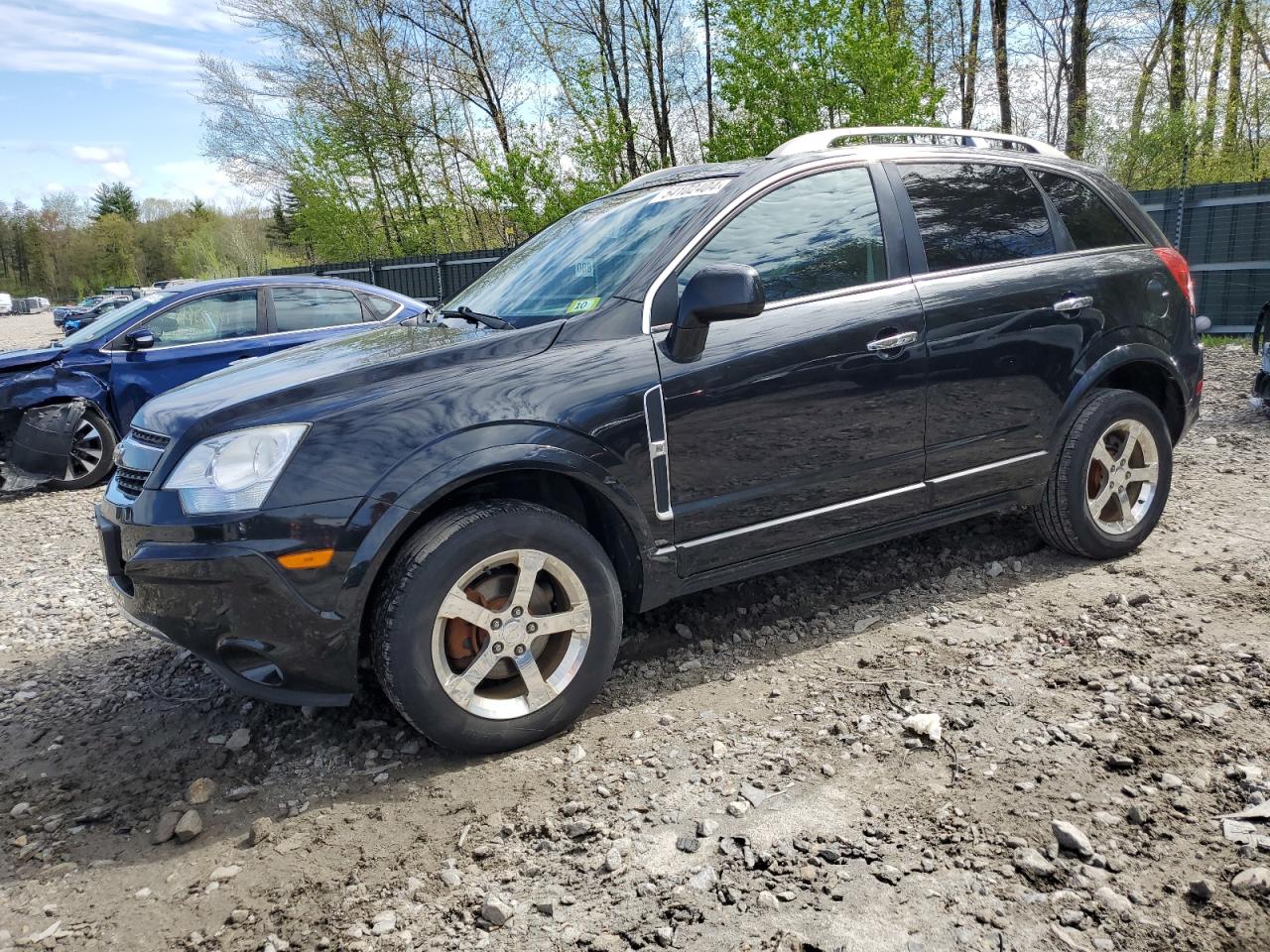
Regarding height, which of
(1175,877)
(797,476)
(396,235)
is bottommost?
(1175,877)

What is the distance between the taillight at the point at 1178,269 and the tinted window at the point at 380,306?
6.67m

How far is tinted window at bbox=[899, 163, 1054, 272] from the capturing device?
3.85 metres

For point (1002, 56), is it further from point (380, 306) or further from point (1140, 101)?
point (380, 306)

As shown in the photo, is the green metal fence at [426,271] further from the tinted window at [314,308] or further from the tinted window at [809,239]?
the tinted window at [809,239]

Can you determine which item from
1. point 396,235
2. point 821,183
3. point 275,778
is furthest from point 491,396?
point 396,235

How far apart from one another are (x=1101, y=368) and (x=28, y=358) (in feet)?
26.8

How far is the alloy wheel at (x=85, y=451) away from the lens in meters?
7.96

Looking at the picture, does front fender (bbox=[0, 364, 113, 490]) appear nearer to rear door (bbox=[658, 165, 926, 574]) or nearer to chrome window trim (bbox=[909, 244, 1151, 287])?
rear door (bbox=[658, 165, 926, 574])

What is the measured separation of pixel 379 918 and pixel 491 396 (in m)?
1.51

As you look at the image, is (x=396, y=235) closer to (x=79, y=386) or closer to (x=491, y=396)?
(x=79, y=386)

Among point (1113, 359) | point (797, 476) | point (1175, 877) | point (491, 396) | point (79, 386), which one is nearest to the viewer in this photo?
point (1175, 877)

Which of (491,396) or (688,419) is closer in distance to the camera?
(491,396)

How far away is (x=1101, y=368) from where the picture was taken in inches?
164

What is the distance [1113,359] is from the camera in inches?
165
